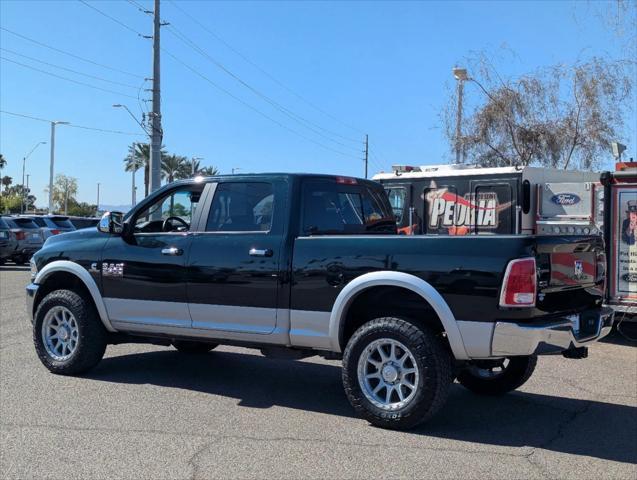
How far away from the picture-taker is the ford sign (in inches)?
382

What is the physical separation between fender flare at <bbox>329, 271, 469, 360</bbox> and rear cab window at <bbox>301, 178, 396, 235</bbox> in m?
0.79

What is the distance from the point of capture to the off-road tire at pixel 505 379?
610 cm

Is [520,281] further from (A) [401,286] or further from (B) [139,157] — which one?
(B) [139,157]

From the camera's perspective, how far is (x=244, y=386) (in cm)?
650

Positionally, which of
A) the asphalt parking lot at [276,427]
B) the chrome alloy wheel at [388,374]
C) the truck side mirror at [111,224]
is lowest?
the asphalt parking lot at [276,427]

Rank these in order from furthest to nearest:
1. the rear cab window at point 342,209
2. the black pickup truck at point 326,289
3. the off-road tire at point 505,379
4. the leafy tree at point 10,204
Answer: the leafy tree at point 10,204, the off-road tire at point 505,379, the rear cab window at point 342,209, the black pickup truck at point 326,289

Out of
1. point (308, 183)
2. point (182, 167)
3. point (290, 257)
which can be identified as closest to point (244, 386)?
point (290, 257)

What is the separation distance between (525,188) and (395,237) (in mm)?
5698

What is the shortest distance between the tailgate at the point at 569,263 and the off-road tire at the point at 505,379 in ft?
3.05

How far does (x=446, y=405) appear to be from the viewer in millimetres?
6008

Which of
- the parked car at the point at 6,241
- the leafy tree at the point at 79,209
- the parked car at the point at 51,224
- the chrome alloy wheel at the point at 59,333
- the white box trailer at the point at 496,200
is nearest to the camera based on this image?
the chrome alloy wheel at the point at 59,333

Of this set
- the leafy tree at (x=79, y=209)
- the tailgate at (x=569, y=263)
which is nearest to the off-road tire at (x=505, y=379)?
the tailgate at (x=569, y=263)

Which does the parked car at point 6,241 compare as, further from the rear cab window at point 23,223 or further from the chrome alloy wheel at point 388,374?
the chrome alloy wheel at point 388,374

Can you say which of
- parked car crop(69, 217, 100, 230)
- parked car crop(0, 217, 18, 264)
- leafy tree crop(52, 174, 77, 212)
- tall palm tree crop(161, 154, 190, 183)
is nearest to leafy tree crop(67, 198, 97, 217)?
leafy tree crop(52, 174, 77, 212)
